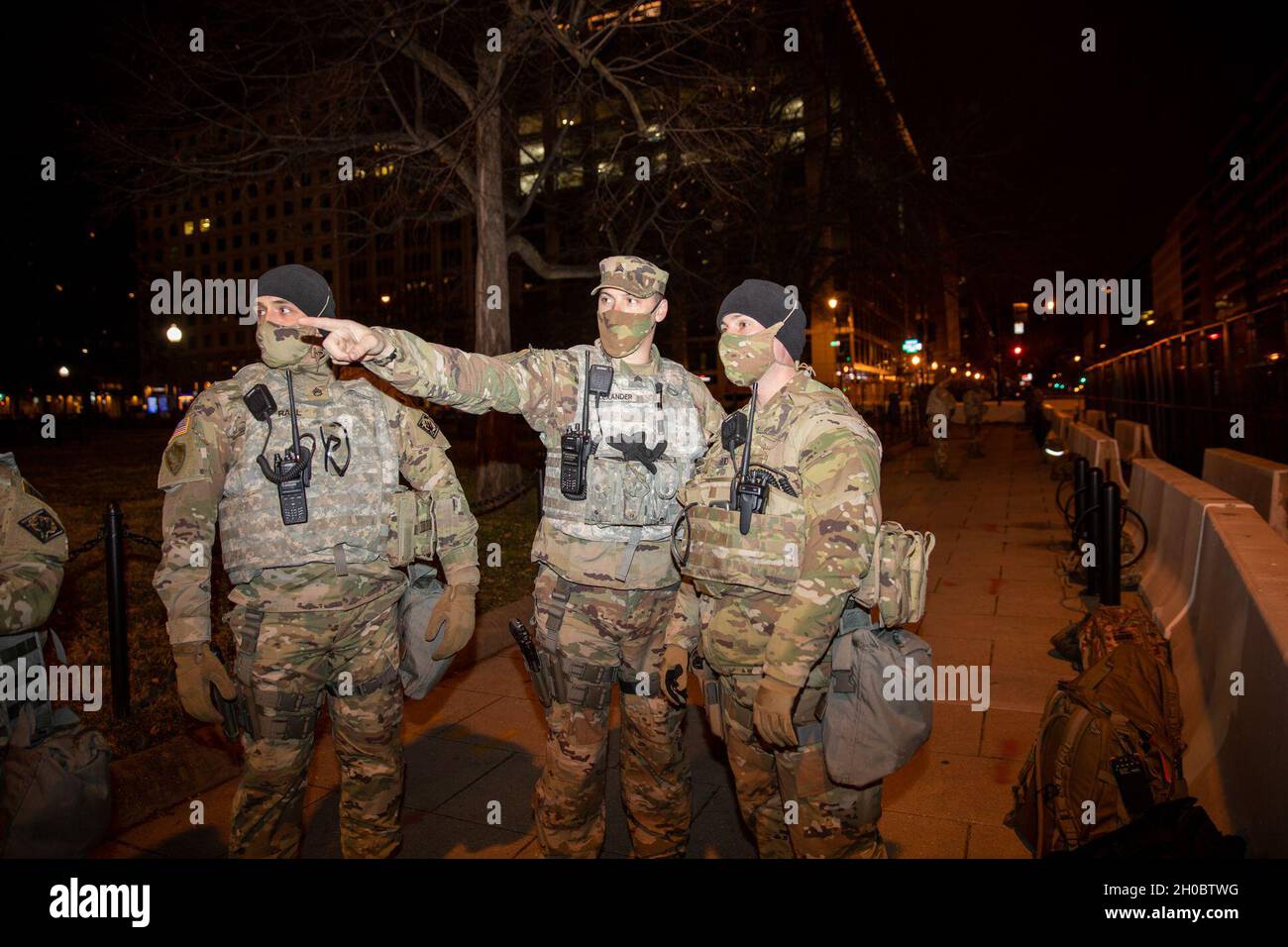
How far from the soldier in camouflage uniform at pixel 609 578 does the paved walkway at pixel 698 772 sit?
1.65ft

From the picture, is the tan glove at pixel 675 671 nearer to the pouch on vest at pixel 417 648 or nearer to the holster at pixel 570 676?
the holster at pixel 570 676

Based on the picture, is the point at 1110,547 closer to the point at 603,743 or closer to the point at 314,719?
the point at 603,743

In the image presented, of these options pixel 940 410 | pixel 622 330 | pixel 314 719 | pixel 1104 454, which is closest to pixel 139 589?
pixel 314 719

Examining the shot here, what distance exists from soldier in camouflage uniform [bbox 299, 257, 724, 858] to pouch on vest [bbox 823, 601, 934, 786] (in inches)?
27.4

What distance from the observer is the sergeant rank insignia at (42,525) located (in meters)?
2.68

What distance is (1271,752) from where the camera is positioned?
101 inches

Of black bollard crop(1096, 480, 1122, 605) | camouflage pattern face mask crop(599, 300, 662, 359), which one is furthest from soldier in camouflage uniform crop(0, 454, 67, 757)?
black bollard crop(1096, 480, 1122, 605)

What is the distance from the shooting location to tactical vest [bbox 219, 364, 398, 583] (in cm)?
293

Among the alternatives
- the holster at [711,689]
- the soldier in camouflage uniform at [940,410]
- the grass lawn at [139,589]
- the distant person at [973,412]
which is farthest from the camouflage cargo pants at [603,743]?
the distant person at [973,412]

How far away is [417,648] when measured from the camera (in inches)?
126

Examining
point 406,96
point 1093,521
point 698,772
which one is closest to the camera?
point 698,772

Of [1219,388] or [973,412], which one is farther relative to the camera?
[973,412]

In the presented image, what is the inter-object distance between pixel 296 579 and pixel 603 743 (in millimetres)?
1268
